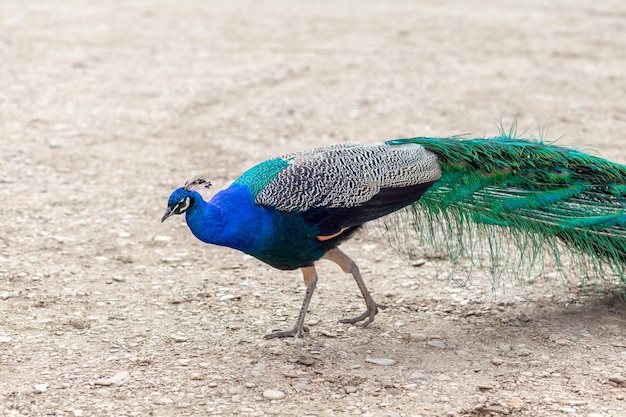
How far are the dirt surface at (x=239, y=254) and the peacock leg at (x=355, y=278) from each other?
0.21ft

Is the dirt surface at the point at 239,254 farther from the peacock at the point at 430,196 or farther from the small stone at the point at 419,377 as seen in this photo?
the peacock at the point at 430,196

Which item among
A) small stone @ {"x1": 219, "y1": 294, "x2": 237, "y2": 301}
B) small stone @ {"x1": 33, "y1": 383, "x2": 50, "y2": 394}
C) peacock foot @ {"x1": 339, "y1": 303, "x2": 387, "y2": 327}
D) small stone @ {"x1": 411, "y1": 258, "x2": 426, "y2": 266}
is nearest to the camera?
small stone @ {"x1": 33, "y1": 383, "x2": 50, "y2": 394}

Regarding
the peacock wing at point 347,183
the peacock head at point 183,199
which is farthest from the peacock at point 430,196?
the peacock head at point 183,199

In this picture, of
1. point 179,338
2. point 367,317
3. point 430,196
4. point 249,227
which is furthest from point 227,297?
point 430,196

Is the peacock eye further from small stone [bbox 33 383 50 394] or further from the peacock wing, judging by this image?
small stone [bbox 33 383 50 394]

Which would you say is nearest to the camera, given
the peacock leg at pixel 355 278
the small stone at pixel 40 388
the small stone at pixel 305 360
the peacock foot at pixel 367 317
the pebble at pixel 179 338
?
the small stone at pixel 40 388

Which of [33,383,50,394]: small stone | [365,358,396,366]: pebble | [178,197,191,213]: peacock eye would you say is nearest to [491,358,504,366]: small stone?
[365,358,396,366]: pebble

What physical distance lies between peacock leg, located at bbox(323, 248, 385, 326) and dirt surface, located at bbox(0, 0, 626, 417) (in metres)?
0.06

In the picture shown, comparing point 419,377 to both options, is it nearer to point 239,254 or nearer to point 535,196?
point 535,196

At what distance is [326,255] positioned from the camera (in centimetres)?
422

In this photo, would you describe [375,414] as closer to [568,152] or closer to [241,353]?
[241,353]

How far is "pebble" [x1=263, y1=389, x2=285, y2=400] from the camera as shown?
3.58 m

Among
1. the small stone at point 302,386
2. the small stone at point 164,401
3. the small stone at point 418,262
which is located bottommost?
the small stone at point 302,386

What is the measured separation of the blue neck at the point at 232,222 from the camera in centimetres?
373
